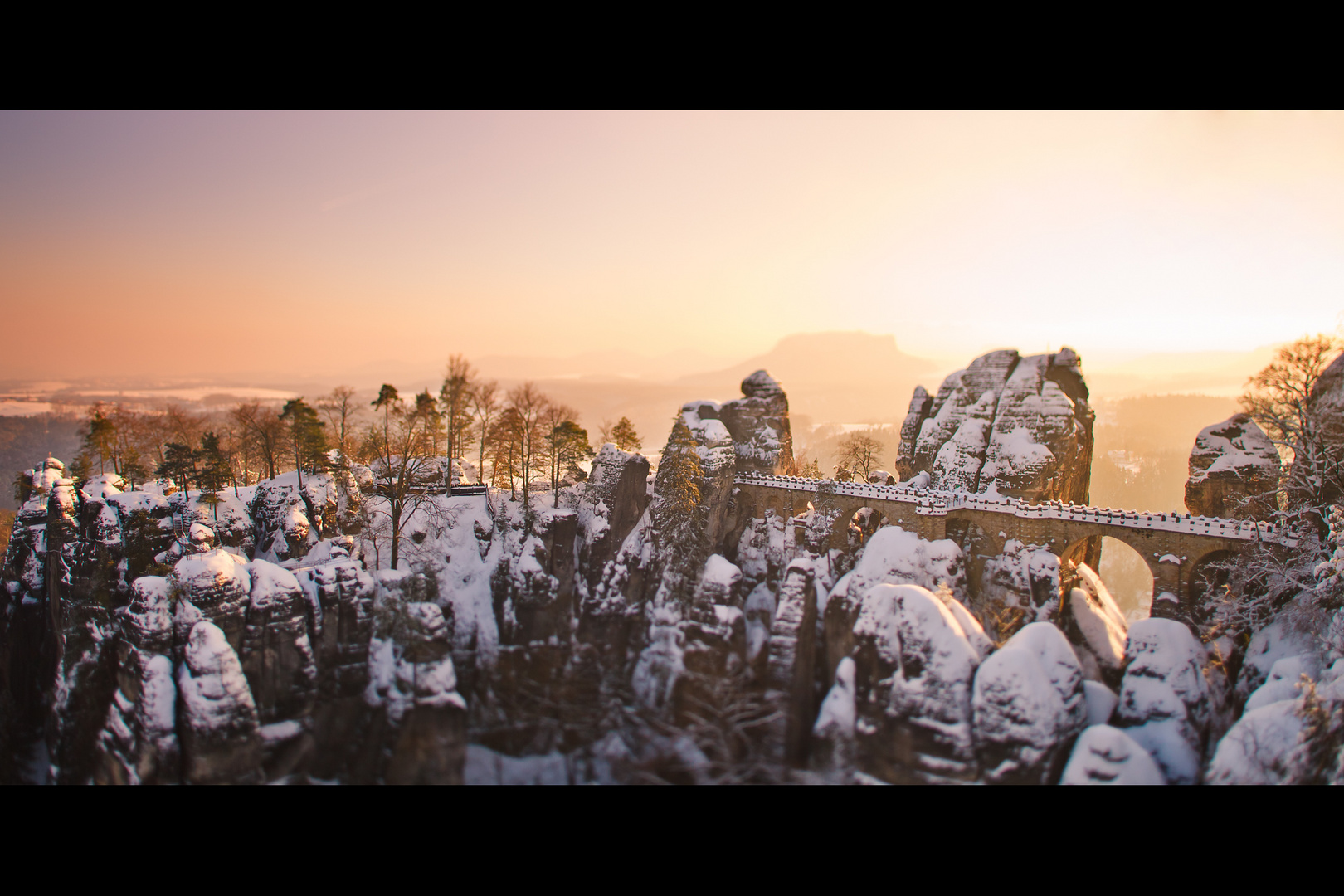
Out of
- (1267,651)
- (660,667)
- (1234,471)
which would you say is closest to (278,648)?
(660,667)

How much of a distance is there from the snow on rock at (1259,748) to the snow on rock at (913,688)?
13.8 feet

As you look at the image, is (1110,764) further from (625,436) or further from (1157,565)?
(625,436)

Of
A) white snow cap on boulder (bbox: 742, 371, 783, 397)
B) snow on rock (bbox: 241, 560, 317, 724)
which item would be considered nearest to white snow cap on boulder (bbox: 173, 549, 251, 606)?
snow on rock (bbox: 241, 560, 317, 724)

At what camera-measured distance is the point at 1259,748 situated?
998 centimetres

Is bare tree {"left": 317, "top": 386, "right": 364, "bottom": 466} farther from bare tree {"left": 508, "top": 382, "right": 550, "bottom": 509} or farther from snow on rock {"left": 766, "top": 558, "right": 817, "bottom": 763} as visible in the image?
snow on rock {"left": 766, "top": 558, "right": 817, "bottom": 763}

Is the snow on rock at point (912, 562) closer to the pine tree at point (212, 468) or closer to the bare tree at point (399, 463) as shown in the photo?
the bare tree at point (399, 463)

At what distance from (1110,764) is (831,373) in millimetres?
23628

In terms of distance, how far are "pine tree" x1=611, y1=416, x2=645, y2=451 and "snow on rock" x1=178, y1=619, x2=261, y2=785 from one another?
13.0 m

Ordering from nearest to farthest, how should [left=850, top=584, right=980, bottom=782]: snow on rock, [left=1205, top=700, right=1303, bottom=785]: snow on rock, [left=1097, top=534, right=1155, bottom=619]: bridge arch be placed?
[left=1205, top=700, right=1303, bottom=785]: snow on rock, [left=850, top=584, right=980, bottom=782]: snow on rock, [left=1097, top=534, right=1155, bottom=619]: bridge arch

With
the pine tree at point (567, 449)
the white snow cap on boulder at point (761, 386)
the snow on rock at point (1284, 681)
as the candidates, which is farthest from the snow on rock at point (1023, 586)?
the pine tree at point (567, 449)

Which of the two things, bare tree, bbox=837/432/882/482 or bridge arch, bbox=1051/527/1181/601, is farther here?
bare tree, bbox=837/432/882/482

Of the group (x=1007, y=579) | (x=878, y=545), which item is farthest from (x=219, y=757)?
(x=1007, y=579)

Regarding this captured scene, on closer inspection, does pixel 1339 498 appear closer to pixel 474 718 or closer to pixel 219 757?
pixel 474 718

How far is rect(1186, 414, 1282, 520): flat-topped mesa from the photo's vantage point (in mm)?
16047
